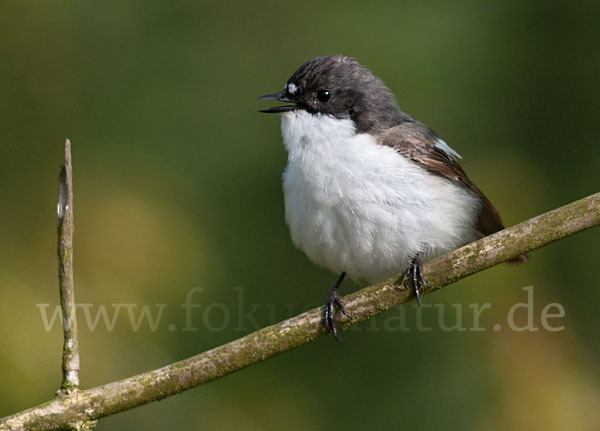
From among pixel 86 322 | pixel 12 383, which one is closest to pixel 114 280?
pixel 86 322

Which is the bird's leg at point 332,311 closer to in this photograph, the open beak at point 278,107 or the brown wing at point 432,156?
the brown wing at point 432,156

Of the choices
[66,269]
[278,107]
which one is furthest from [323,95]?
[66,269]

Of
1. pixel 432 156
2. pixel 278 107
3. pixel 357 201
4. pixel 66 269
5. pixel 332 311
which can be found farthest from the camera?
pixel 432 156

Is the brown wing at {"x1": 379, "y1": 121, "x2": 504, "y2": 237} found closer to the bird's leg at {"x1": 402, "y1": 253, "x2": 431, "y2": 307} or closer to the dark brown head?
the dark brown head

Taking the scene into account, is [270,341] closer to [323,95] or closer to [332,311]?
A: [332,311]

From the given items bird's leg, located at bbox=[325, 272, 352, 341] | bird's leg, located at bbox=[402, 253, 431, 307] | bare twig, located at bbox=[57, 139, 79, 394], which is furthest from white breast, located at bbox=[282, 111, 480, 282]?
bare twig, located at bbox=[57, 139, 79, 394]

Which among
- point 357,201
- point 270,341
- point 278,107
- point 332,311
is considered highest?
point 278,107

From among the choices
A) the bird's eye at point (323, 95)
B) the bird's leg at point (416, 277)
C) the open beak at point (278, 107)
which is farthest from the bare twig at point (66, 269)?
the bird's eye at point (323, 95)
